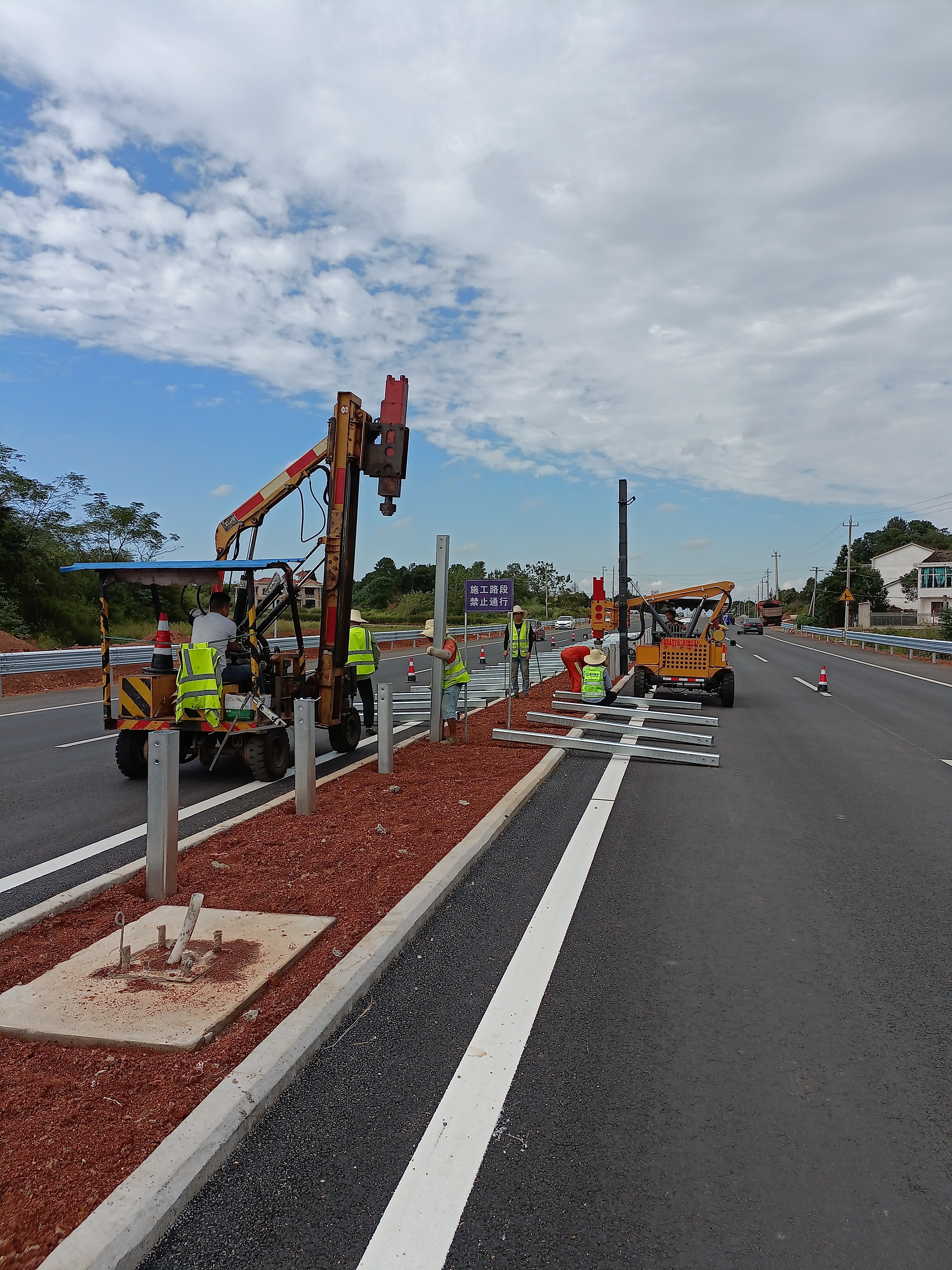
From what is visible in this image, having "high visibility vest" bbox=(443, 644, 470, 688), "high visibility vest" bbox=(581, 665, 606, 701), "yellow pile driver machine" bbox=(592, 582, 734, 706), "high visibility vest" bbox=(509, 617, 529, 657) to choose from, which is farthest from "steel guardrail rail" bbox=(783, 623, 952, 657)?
"high visibility vest" bbox=(443, 644, 470, 688)

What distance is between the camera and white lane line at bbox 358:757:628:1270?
8.18ft

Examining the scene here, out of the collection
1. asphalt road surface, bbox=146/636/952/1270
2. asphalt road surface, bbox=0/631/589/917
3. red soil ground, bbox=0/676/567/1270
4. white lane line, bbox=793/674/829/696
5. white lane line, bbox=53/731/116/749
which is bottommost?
white lane line, bbox=793/674/829/696

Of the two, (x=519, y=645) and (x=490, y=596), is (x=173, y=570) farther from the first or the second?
(x=519, y=645)

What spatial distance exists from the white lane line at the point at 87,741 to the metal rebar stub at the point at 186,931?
8480 millimetres

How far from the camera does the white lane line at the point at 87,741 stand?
38.7ft

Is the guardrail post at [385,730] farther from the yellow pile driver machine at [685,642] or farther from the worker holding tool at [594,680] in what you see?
the yellow pile driver machine at [685,642]

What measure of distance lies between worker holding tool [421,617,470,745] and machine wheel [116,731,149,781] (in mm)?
3512

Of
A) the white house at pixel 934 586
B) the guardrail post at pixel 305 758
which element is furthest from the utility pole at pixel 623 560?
the white house at pixel 934 586

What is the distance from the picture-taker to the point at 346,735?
1094cm

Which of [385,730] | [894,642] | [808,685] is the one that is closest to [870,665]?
[894,642]

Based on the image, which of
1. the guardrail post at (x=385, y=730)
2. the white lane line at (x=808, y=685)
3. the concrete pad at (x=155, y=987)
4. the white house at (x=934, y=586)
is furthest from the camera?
the white house at (x=934, y=586)

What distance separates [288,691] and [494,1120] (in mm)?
7250

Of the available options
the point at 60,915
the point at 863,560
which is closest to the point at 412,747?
the point at 60,915

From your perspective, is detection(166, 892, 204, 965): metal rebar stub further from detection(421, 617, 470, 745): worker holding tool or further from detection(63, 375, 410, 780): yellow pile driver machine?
detection(421, 617, 470, 745): worker holding tool
